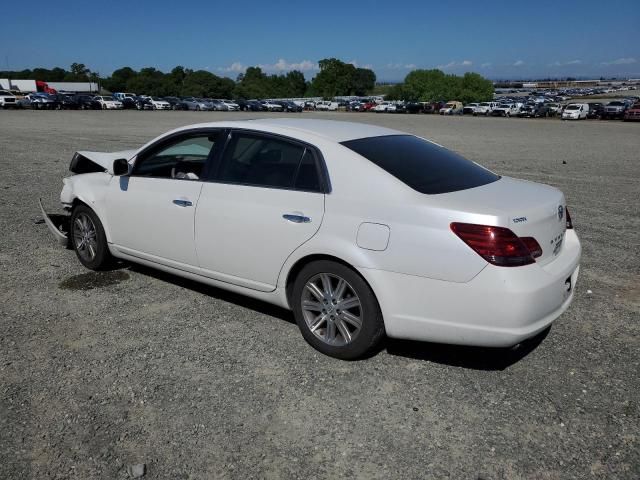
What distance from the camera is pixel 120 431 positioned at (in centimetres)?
310

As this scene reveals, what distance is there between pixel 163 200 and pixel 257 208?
3.52 ft

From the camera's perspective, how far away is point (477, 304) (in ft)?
10.7

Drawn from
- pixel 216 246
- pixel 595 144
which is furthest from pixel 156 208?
pixel 595 144

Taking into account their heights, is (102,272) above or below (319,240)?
below

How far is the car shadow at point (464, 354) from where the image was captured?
3904 millimetres

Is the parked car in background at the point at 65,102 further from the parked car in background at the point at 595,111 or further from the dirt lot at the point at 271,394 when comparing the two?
the dirt lot at the point at 271,394

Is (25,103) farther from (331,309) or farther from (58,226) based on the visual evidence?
(331,309)

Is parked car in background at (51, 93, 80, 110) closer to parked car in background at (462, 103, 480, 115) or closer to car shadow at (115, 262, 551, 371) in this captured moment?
parked car in background at (462, 103, 480, 115)

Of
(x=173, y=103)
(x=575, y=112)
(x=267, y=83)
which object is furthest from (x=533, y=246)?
(x=267, y=83)

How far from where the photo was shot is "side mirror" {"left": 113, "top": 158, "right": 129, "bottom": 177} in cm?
491

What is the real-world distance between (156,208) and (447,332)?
2680mm

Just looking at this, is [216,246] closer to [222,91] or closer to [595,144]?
[595,144]

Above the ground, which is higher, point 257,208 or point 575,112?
point 257,208

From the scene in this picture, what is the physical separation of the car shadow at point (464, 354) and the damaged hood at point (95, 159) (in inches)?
124
